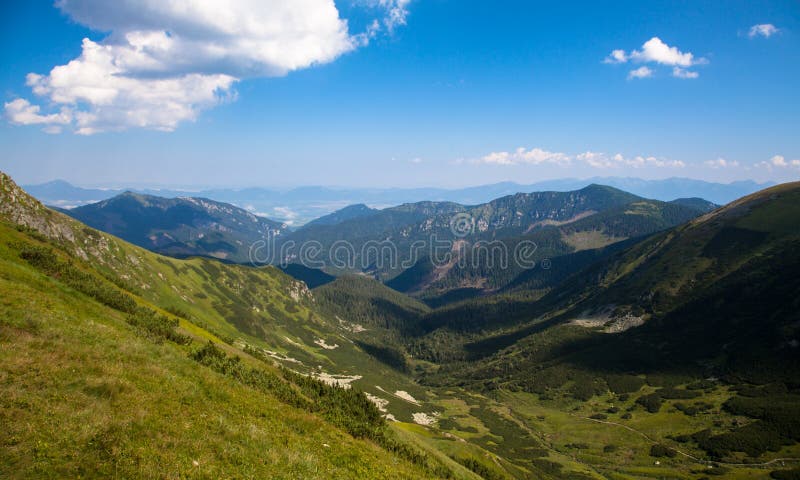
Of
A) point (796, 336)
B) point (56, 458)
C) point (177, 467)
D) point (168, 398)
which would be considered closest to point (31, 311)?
point (168, 398)

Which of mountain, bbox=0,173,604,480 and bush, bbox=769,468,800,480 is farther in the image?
bush, bbox=769,468,800,480

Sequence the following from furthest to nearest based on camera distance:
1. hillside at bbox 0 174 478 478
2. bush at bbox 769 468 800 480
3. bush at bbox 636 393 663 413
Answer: bush at bbox 636 393 663 413
bush at bbox 769 468 800 480
hillside at bbox 0 174 478 478

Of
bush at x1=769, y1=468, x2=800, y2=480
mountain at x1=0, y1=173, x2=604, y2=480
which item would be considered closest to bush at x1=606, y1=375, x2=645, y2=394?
bush at x1=769, y1=468, x2=800, y2=480

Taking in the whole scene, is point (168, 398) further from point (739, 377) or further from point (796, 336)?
point (796, 336)

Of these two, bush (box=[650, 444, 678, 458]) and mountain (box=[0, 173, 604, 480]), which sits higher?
mountain (box=[0, 173, 604, 480])

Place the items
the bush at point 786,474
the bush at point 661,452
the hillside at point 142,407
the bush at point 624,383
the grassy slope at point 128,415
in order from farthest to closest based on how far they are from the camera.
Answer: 1. the bush at point 624,383
2. the bush at point 661,452
3. the bush at point 786,474
4. the hillside at point 142,407
5. the grassy slope at point 128,415

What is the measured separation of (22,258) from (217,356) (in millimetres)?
27971

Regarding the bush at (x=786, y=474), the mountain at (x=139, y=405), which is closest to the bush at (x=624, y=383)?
the bush at (x=786, y=474)

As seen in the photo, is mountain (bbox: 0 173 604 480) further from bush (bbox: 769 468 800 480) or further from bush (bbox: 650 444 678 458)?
bush (bbox: 650 444 678 458)

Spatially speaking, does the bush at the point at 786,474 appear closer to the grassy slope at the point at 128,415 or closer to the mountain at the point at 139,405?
the mountain at the point at 139,405

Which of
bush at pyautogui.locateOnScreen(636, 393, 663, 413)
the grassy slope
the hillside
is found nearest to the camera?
the grassy slope

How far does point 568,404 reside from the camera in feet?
623

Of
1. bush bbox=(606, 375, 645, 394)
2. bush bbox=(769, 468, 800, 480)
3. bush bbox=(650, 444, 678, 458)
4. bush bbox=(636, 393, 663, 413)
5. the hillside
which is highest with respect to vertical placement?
the hillside

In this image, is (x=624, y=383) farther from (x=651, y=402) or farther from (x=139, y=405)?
(x=139, y=405)
